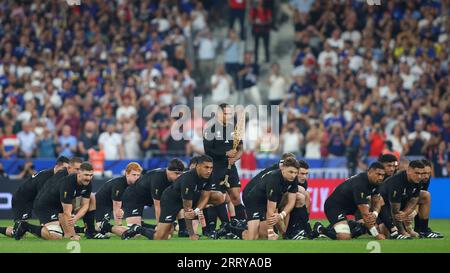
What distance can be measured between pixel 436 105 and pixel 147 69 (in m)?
8.93

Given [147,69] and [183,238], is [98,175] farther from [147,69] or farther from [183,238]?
[183,238]

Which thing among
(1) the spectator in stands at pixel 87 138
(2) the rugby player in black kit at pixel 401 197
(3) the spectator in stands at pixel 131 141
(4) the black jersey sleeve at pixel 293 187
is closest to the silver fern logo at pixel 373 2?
(3) the spectator in stands at pixel 131 141

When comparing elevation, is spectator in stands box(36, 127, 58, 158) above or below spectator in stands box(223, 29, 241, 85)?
below

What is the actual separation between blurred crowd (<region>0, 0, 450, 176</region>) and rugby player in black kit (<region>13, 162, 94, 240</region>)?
→ 10006 millimetres

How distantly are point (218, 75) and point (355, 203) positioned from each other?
14217 millimetres

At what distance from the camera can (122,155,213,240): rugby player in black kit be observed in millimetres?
20234

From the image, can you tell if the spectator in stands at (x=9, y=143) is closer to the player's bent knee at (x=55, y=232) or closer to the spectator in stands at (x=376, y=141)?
the spectator in stands at (x=376, y=141)

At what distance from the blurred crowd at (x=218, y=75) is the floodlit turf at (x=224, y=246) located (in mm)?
10364

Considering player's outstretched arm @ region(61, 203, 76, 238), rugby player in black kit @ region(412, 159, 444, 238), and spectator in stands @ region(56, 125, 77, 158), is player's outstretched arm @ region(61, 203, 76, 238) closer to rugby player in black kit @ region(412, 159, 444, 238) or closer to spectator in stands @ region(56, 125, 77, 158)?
rugby player in black kit @ region(412, 159, 444, 238)

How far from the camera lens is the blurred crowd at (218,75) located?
31406mm

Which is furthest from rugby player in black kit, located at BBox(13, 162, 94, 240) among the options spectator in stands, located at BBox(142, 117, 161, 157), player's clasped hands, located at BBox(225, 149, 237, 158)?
spectator in stands, located at BBox(142, 117, 161, 157)

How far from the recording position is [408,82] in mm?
33844

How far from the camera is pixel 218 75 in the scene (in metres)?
34.2
